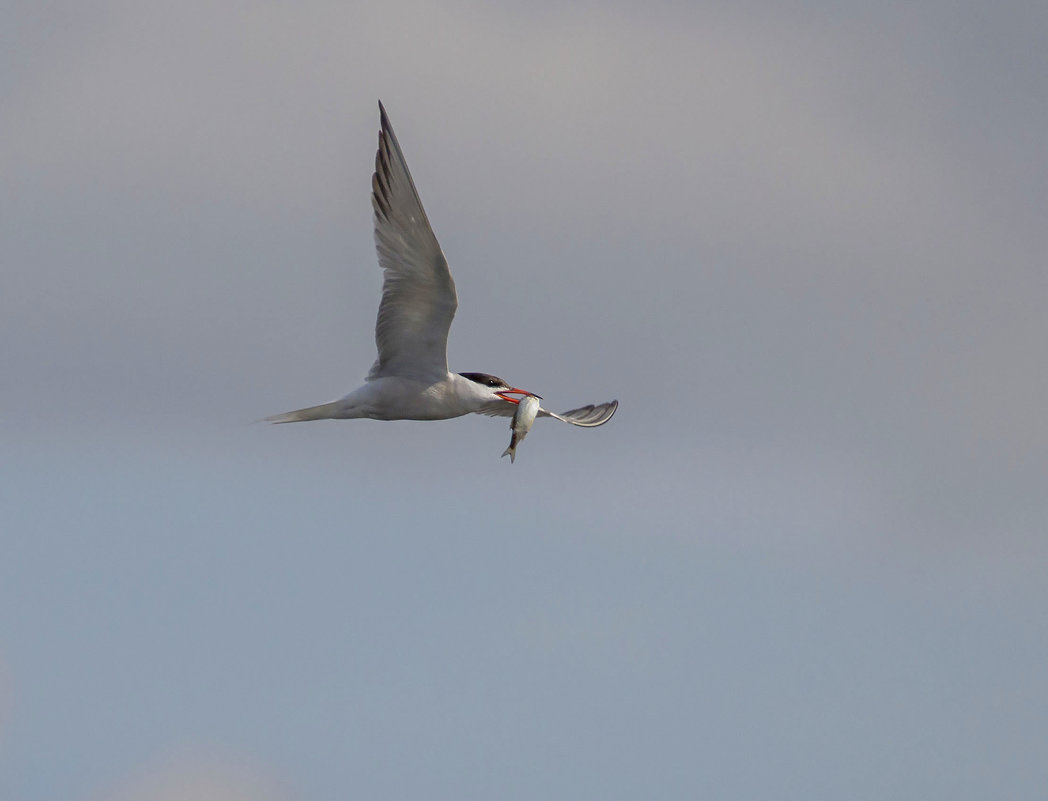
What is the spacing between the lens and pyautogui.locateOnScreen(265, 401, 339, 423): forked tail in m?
22.2

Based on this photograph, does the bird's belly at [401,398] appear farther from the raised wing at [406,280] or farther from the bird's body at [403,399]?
the raised wing at [406,280]

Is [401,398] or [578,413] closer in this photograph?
[401,398]

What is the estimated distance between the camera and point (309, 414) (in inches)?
885

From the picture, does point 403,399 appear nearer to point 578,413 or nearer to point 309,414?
point 309,414

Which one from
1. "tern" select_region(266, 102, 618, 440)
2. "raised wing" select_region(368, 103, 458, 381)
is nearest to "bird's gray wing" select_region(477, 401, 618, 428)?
"tern" select_region(266, 102, 618, 440)

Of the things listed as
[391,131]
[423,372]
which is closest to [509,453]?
[423,372]

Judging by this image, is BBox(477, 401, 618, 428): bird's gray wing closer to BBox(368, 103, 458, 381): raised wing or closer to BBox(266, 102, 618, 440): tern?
BBox(266, 102, 618, 440): tern

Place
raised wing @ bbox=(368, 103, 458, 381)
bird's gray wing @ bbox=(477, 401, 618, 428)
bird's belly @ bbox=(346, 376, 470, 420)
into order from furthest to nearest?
1. bird's gray wing @ bbox=(477, 401, 618, 428)
2. bird's belly @ bbox=(346, 376, 470, 420)
3. raised wing @ bbox=(368, 103, 458, 381)

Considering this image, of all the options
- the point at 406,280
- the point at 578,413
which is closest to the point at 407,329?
the point at 406,280

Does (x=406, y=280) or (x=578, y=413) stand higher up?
(x=406, y=280)

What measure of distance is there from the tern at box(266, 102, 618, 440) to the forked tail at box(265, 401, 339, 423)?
1 centimetres

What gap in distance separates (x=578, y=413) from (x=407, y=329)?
4.06 metres

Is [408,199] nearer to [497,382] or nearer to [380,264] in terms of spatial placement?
[380,264]

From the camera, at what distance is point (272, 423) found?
2202 centimetres
